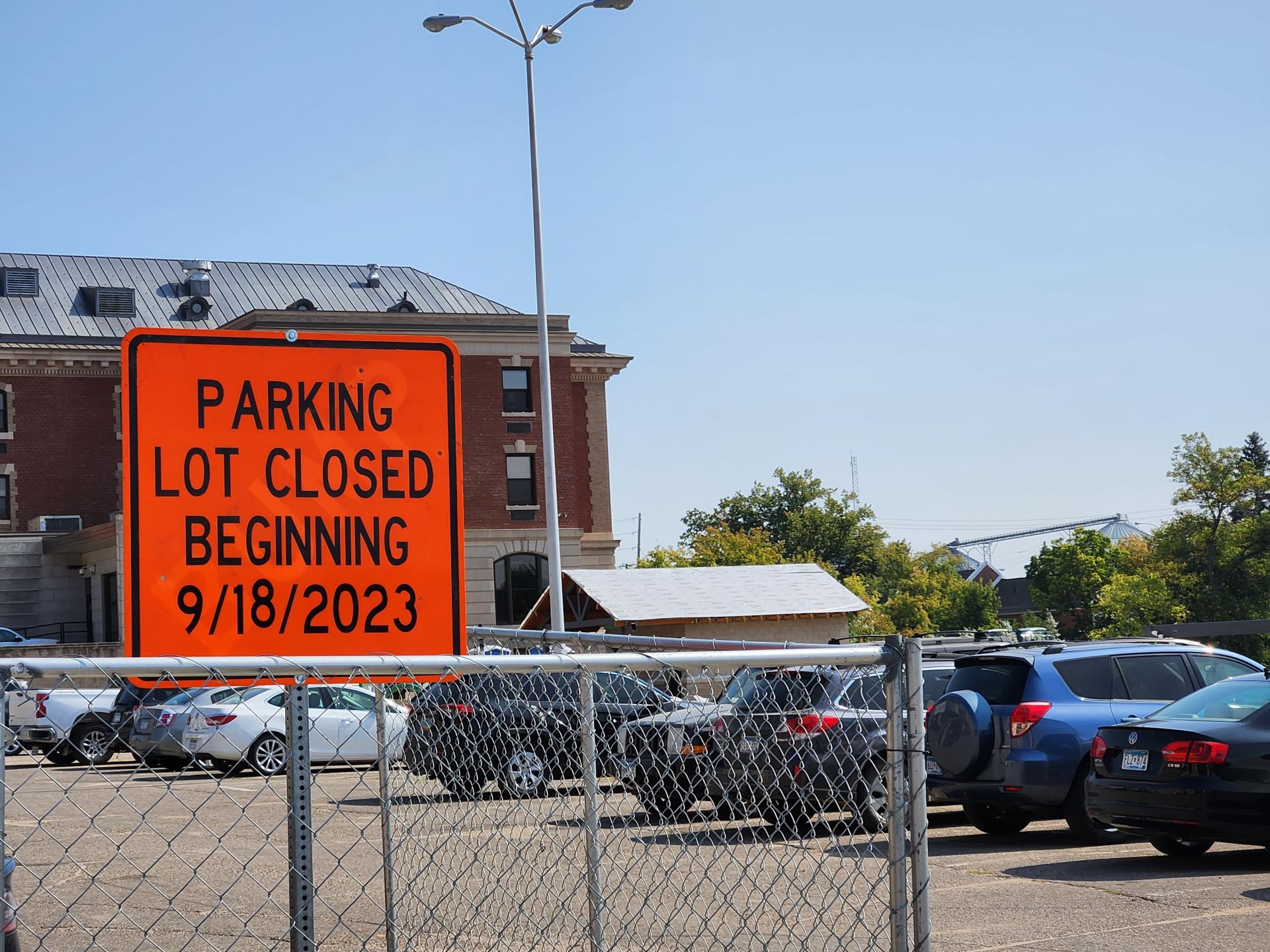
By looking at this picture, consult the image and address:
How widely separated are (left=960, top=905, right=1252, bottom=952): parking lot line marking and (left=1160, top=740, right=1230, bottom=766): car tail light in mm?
1538

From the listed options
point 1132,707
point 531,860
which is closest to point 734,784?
point 531,860

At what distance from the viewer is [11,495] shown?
5359 centimetres

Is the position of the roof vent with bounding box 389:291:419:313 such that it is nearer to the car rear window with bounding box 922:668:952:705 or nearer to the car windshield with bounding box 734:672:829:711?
the car rear window with bounding box 922:668:952:705

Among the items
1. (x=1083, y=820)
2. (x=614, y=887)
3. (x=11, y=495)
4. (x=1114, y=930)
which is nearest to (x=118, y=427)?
(x=11, y=495)

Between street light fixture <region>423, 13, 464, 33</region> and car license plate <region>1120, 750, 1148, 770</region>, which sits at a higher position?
street light fixture <region>423, 13, 464, 33</region>

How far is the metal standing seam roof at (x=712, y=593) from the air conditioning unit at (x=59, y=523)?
23691 millimetres

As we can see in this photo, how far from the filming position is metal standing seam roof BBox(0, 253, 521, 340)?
56594mm

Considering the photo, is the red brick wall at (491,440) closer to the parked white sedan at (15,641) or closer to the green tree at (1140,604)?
the parked white sedan at (15,641)

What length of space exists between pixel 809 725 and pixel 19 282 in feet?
189

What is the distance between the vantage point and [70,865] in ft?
38.4

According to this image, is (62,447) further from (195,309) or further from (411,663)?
(411,663)

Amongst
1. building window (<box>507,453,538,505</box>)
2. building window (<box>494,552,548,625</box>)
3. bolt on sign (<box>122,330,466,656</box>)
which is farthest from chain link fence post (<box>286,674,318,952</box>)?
building window (<box>507,453,538,505</box>)

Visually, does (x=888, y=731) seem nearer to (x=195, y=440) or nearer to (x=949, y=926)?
(x=195, y=440)

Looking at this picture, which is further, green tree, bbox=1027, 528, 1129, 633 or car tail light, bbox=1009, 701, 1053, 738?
green tree, bbox=1027, 528, 1129, 633
